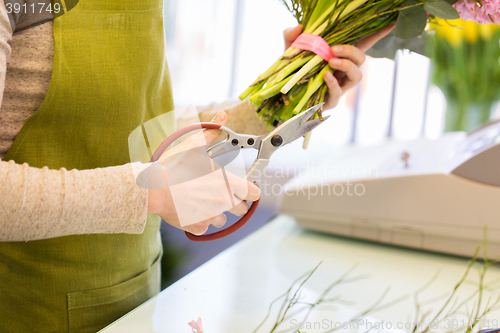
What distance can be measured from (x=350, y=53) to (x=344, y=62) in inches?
0.8

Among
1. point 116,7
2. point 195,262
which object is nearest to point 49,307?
point 195,262

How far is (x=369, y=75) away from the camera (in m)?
3.41

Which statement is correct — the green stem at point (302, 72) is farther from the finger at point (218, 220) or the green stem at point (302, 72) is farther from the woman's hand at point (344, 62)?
the finger at point (218, 220)

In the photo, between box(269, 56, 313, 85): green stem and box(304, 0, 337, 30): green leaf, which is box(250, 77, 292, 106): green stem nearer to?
box(269, 56, 313, 85): green stem

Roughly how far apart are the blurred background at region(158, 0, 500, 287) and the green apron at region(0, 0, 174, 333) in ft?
3.11

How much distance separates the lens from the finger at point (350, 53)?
58 centimetres

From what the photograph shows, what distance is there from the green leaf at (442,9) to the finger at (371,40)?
0.10 metres

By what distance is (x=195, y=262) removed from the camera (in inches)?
33.7

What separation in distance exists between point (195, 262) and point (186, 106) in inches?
16.5

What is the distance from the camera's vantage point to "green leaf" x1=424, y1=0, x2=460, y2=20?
524 millimetres

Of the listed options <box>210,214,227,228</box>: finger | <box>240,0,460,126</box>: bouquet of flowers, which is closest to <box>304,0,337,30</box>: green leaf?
<box>240,0,460,126</box>: bouquet of flowers

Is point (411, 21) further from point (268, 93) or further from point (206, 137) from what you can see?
point (206, 137)

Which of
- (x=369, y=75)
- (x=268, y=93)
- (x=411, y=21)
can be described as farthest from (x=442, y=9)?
(x=369, y=75)

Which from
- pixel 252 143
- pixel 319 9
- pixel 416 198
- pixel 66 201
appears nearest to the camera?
pixel 66 201
